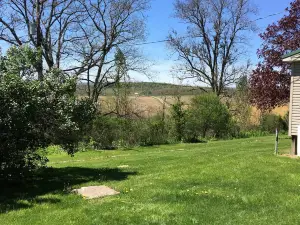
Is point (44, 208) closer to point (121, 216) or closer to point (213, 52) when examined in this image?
point (121, 216)

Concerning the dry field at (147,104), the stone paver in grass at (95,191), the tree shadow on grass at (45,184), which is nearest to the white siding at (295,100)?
the tree shadow on grass at (45,184)

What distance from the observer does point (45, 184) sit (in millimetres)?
8766

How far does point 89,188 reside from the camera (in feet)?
25.6

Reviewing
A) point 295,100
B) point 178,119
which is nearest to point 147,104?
point 178,119

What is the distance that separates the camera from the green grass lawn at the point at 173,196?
566 cm

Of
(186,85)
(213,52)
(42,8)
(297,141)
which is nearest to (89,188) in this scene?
(297,141)

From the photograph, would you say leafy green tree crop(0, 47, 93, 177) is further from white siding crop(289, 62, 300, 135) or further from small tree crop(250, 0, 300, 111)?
small tree crop(250, 0, 300, 111)

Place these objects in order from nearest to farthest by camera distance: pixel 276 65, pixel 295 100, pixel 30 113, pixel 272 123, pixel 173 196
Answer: pixel 173 196 → pixel 30 113 → pixel 295 100 → pixel 276 65 → pixel 272 123

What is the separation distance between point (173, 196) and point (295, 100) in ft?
22.3

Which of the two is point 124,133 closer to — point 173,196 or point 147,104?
point 147,104

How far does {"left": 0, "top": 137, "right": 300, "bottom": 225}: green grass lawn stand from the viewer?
18.6 ft

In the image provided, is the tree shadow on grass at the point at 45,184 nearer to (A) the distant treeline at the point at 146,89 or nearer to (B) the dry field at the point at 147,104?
(B) the dry field at the point at 147,104

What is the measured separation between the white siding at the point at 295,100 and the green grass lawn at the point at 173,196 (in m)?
2.06

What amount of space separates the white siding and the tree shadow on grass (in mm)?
5374
